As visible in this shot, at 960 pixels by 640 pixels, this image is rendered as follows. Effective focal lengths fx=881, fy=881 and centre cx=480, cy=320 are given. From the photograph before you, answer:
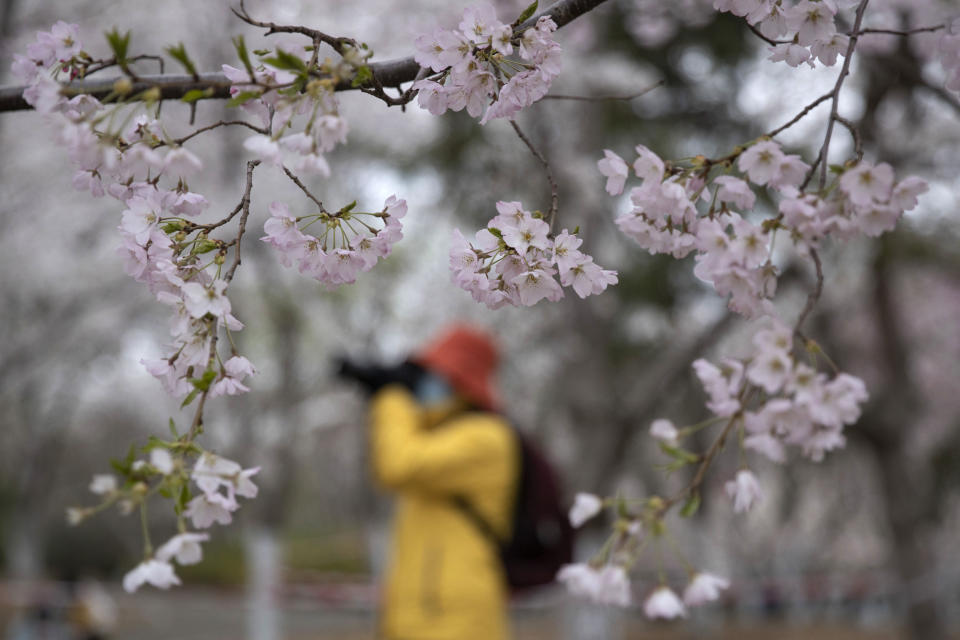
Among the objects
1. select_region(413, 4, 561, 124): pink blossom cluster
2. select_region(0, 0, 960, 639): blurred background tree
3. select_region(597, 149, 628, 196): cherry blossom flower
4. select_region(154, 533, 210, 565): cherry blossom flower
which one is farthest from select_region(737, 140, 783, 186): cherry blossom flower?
select_region(0, 0, 960, 639): blurred background tree

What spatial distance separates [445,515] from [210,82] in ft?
8.79

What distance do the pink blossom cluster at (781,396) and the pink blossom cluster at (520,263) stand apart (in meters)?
0.20

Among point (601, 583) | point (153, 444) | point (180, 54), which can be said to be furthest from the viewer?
point (601, 583)

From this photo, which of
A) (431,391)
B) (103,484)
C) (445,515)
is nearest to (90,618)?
(431,391)

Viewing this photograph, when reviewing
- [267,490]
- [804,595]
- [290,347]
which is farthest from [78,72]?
[804,595]

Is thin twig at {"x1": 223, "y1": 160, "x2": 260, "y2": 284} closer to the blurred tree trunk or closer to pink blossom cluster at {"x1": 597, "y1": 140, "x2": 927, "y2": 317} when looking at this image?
pink blossom cluster at {"x1": 597, "y1": 140, "x2": 927, "y2": 317}

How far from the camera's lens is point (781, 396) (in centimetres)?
108

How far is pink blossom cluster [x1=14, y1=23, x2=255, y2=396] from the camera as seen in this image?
90 cm

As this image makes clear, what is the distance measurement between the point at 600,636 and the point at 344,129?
4705mm

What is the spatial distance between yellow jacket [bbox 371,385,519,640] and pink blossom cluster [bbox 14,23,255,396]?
2.29 meters

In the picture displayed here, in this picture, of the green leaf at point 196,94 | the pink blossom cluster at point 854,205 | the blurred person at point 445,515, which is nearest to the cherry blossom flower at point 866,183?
the pink blossom cluster at point 854,205

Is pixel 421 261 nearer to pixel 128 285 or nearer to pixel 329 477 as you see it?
pixel 128 285

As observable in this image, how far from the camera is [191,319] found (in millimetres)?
953

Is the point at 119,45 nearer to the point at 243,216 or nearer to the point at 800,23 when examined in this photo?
the point at 243,216
